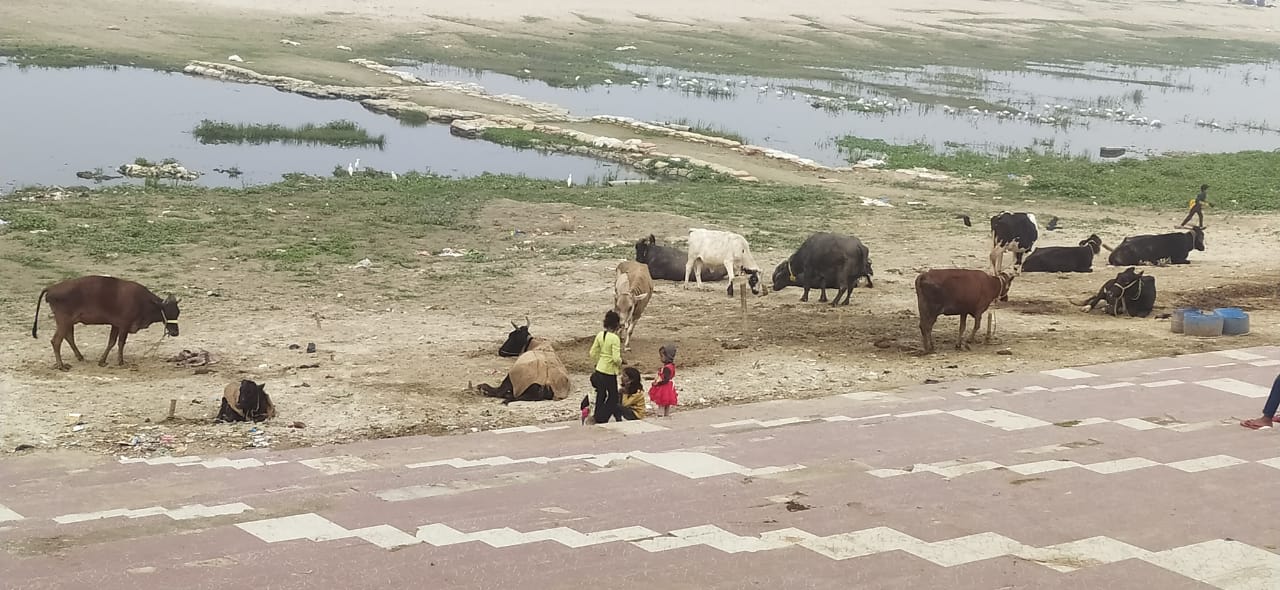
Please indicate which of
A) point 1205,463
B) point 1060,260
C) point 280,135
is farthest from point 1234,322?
point 280,135

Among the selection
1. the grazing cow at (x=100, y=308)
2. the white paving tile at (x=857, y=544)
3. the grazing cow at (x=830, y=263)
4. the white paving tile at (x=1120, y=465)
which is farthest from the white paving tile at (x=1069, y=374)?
the grazing cow at (x=100, y=308)

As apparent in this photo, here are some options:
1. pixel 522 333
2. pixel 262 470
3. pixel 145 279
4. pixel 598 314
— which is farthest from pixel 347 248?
pixel 262 470

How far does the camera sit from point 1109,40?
7362cm

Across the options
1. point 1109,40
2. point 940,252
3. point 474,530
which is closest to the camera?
point 474,530

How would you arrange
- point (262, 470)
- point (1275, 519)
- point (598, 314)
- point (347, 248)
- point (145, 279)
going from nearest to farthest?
point (1275, 519) < point (262, 470) < point (598, 314) < point (145, 279) < point (347, 248)

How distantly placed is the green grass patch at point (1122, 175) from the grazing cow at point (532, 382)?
17.3 metres

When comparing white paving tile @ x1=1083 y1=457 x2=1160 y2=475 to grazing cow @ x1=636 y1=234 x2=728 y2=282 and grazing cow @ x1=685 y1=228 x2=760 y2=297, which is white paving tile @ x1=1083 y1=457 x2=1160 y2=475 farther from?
grazing cow @ x1=636 y1=234 x2=728 y2=282

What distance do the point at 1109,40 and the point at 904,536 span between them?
69.2m

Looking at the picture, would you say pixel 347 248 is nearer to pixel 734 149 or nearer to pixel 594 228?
pixel 594 228

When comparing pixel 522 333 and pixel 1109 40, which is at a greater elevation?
pixel 1109 40

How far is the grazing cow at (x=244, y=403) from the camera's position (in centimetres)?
1216

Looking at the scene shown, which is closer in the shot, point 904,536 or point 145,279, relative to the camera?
point 904,536

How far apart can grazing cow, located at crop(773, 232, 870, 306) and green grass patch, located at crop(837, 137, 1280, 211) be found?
11.6 m

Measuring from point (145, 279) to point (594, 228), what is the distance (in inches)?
285
